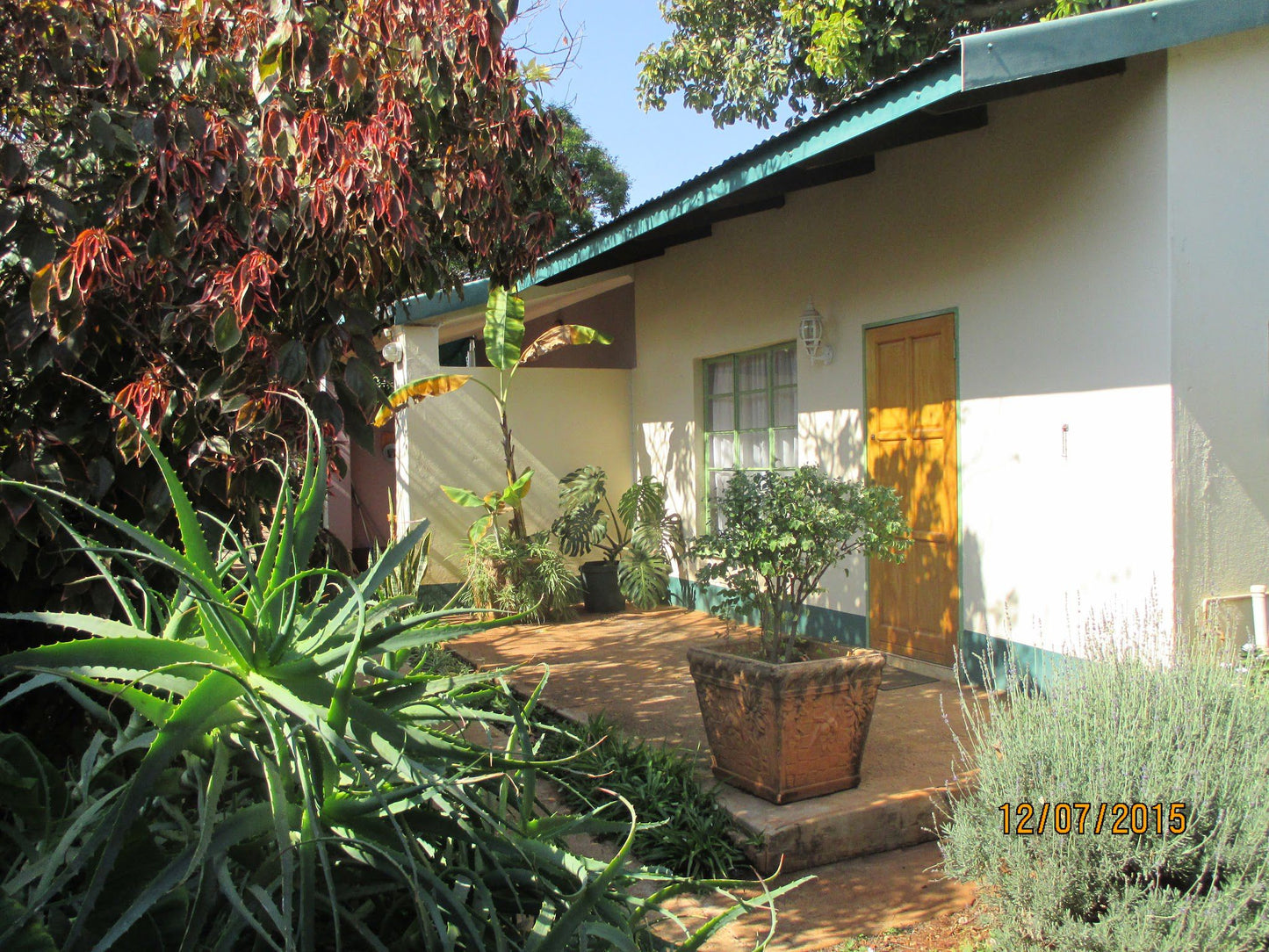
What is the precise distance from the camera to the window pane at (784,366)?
27.1ft

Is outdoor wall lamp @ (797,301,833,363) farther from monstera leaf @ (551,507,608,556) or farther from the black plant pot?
the black plant pot

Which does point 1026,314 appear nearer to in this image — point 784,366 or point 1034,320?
point 1034,320

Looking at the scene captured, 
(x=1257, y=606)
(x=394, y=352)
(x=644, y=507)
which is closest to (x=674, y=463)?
(x=644, y=507)

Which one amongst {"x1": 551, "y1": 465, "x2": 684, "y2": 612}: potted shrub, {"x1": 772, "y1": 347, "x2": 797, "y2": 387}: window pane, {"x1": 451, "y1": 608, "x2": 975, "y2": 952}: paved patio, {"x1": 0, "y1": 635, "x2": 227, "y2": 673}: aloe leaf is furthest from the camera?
{"x1": 551, "y1": 465, "x2": 684, "y2": 612}: potted shrub

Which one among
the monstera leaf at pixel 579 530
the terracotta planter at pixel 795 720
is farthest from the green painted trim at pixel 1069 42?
the monstera leaf at pixel 579 530

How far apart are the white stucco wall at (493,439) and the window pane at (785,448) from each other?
2.62m

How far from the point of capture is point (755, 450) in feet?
29.0

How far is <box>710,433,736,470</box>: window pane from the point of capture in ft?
30.1

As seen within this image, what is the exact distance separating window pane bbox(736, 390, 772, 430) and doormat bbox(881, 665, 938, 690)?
261 centimetres

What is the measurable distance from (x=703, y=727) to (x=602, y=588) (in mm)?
4335

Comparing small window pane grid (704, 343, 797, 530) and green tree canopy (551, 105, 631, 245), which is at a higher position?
green tree canopy (551, 105, 631, 245)

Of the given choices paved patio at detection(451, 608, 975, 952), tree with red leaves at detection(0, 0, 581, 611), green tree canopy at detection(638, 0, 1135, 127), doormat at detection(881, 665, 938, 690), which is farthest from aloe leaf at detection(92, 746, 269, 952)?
green tree canopy at detection(638, 0, 1135, 127)

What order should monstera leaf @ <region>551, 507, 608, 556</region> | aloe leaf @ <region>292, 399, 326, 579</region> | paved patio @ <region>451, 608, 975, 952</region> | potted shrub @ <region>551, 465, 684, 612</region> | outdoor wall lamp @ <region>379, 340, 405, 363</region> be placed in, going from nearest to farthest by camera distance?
aloe leaf @ <region>292, 399, 326, 579</region>, paved patio @ <region>451, 608, 975, 952</region>, outdoor wall lamp @ <region>379, 340, 405, 363</region>, potted shrub @ <region>551, 465, 684, 612</region>, monstera leaf @ <region>551, 507, 608, 556</region>

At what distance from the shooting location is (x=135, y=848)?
1235 millimetres
